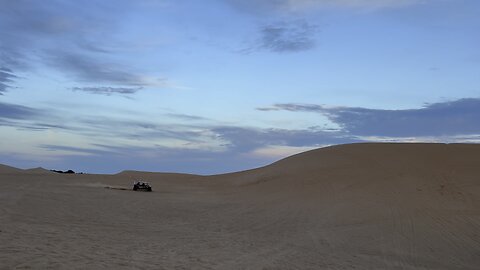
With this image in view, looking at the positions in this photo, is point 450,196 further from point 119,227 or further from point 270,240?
point 119,227

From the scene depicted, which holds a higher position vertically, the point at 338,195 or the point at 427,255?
the point at 338,195

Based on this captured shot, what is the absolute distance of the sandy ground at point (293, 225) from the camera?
10609 millimetres

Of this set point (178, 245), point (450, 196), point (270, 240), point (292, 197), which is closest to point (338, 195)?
point (292, 197)

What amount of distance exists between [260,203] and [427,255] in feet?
44.5

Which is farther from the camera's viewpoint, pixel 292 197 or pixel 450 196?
pixel 292 197

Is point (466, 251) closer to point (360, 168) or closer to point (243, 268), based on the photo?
point (243, 268)

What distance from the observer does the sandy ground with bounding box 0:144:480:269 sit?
10609 mm

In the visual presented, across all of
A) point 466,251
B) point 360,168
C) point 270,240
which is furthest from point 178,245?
point 360,168

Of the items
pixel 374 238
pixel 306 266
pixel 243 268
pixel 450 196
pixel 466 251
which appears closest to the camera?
pixel 243 268

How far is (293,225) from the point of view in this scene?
1823 centimetres

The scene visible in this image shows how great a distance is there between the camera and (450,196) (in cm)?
2270

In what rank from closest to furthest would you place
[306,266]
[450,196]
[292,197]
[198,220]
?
[306,266]
[198,220]
[450,196]
[292,197]

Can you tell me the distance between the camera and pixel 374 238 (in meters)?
15.4

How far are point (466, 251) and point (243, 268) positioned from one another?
7.25m
